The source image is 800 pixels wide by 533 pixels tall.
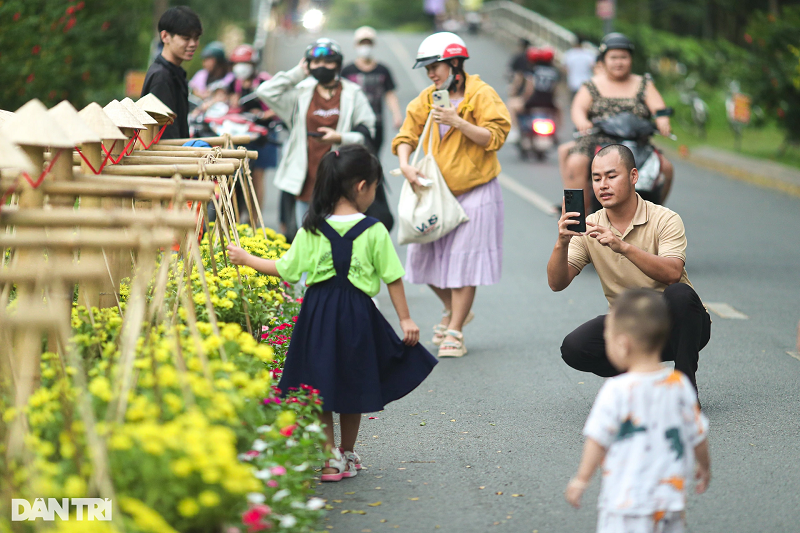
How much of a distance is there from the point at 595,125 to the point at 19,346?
609cm

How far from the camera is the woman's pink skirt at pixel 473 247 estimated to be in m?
6.87

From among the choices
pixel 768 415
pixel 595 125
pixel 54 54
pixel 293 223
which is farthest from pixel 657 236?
pixel 54 54

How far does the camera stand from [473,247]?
272 inches

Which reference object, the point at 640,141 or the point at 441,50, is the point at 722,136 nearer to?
the point at 640,141

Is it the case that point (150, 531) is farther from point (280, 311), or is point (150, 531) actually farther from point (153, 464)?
point (280, 311)

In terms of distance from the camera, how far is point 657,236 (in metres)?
5.09


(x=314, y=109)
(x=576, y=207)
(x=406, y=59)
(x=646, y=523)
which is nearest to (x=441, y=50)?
(x=314, y=109)

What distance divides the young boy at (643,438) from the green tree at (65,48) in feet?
34.0

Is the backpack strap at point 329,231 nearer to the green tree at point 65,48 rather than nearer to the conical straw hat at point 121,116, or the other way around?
the conical straw hat at point 121,116

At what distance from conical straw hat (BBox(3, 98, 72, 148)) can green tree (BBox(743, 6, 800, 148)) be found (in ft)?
45.0

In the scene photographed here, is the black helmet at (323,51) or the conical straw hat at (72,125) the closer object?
the conical straw hat at (72,125)

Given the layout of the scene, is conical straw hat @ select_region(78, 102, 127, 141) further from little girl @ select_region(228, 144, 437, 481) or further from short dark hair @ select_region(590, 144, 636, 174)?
short dark hair @ select_region(590, 144, 636, 174)

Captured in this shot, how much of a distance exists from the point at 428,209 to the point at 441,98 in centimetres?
73

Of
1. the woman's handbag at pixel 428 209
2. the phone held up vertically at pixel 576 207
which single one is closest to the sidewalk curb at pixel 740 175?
the woman's handbag at pixel 428 209
